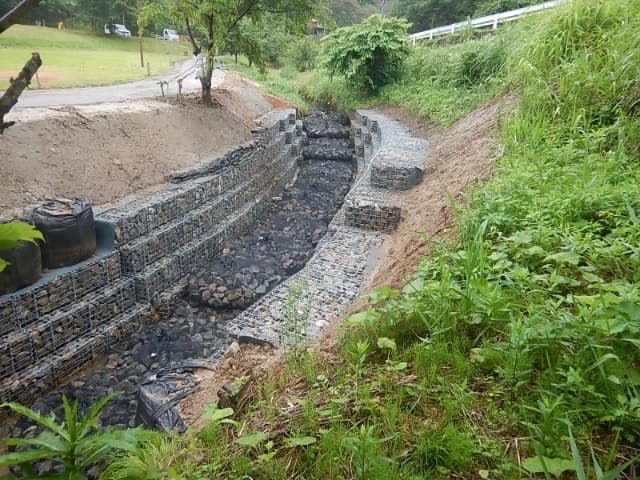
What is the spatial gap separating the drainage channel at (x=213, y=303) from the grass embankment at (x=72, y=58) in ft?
15.9

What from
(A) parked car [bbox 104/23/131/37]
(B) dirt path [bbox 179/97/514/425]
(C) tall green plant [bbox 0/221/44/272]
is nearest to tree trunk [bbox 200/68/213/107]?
(B) dirt path [bbox 179/97/514/425]

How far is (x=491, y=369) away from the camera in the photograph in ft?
6.28

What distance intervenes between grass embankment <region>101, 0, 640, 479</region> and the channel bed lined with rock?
1.08 metres

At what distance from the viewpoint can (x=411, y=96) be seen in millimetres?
11383

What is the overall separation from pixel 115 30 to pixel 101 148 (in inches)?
1014

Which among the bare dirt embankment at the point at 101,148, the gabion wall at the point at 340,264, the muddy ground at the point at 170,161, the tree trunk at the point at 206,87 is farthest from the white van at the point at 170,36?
the gabion wall at the point at 340,264

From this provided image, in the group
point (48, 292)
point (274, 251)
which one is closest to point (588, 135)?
point (274, 251)

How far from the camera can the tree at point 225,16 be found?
27.1ft

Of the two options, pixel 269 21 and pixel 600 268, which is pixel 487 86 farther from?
pixel 600 268

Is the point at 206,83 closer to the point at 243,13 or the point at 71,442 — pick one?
the point at 243,13

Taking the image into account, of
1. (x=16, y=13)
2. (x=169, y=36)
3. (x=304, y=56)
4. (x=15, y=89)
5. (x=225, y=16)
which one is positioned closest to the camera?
(x=16, y=13)

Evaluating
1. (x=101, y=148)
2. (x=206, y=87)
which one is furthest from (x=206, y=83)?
(x=101, y=148)

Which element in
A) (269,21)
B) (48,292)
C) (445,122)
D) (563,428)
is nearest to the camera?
(563,428)

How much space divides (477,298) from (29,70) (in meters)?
2.08
